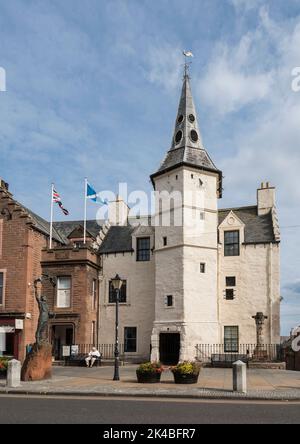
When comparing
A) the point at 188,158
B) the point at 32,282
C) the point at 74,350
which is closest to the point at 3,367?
the point at 74,350

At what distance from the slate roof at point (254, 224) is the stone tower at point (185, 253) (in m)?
2.99

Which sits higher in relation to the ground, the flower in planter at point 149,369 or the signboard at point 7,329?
the signboard at point 7,329

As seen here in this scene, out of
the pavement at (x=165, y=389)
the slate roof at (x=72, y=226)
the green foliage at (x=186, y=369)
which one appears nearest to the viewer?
the pavement at (x=165, y=389)

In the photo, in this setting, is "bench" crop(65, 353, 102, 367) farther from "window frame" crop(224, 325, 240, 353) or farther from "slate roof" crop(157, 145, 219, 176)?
"slate roof" crop(157, 145, 219, 176)

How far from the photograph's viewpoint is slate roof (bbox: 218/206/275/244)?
3719cm

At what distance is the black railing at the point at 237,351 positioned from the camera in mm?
32375

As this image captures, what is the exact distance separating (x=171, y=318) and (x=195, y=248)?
4.97 meters

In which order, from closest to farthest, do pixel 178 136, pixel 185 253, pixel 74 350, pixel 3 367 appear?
1. pixel 3 367
2. pixel 74 350
3. pixel 185 253
4. pixel 178 136

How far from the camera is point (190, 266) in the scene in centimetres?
3469

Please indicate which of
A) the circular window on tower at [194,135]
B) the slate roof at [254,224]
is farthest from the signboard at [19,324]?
the circular window on tower at [194,135]

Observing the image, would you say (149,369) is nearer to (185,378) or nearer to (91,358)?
(185,378)

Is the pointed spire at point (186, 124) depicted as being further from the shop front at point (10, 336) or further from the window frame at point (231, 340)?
the shop front at point (10, 336)

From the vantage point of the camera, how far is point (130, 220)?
45156 millimetres

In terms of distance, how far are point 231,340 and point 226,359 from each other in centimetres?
336
